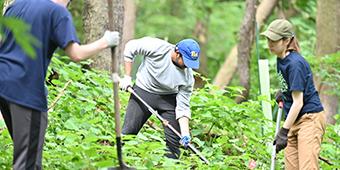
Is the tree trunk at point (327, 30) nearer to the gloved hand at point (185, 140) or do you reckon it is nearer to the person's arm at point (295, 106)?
the gloved hand at point (185, 140)

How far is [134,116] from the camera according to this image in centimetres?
750

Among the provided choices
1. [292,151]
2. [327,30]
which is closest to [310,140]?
[292,151]

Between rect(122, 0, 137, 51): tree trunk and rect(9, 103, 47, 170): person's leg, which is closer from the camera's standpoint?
rect(9, 103, 47, 170): person's leg

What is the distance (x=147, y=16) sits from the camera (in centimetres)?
2952

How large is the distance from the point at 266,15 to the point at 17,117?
442 inches

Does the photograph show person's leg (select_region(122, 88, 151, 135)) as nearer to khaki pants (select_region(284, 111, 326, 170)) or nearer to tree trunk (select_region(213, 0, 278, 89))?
khaki pants (select_region(284, 111, 326, 170))

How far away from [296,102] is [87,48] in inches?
102

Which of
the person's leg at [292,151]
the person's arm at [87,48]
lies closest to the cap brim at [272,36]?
→ the person's leg at [292,151]

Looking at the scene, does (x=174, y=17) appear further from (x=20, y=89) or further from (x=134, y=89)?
(x=20, y=89)

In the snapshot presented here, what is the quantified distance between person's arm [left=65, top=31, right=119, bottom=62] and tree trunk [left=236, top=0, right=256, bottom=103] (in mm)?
9055

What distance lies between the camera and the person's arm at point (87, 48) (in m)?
4.56

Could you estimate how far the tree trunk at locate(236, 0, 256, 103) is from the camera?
1359 cm

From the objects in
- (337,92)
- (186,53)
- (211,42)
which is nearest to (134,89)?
(186,53)

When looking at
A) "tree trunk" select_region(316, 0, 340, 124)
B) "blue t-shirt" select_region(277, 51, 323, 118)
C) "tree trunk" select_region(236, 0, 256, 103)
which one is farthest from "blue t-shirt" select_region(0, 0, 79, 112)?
"tree trunk" select_region(316, 0, 340, 124)
